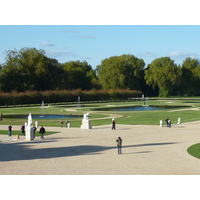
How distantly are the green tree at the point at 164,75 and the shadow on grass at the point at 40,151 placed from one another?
11893 centimetres

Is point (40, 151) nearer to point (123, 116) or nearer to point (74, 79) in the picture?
point (123, 116)

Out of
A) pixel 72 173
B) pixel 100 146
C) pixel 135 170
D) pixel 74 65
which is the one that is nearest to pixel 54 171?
pixel 72 173

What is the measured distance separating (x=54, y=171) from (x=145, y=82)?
148 metres

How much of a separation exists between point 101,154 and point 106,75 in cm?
12947

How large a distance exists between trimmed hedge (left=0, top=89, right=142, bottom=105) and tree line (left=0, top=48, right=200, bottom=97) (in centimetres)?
742

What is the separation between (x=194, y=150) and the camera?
29.0 metres

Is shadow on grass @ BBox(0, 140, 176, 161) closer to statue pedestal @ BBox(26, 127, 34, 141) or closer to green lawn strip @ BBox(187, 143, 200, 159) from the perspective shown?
statue pedestal @ BBox(26, 127, 34, 141)

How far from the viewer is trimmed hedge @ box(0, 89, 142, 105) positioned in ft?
350

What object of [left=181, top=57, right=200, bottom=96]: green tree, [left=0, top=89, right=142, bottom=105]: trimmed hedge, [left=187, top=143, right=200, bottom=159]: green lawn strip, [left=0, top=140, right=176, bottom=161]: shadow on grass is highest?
[left=181, top=57, right=200, bottom=96]: green tree

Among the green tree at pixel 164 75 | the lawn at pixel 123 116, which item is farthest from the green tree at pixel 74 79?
the lawn at pixel 123 116

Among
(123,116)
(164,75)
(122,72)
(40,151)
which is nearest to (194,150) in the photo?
(40,151)

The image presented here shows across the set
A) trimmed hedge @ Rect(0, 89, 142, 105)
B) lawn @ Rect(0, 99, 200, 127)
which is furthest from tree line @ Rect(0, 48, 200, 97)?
lawn @ Rect(0, 99, 200, 127)

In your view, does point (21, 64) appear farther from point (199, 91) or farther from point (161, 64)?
point (199, 91)

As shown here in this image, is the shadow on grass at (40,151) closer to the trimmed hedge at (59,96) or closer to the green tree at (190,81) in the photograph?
the trimmed hedge at (59,96)
